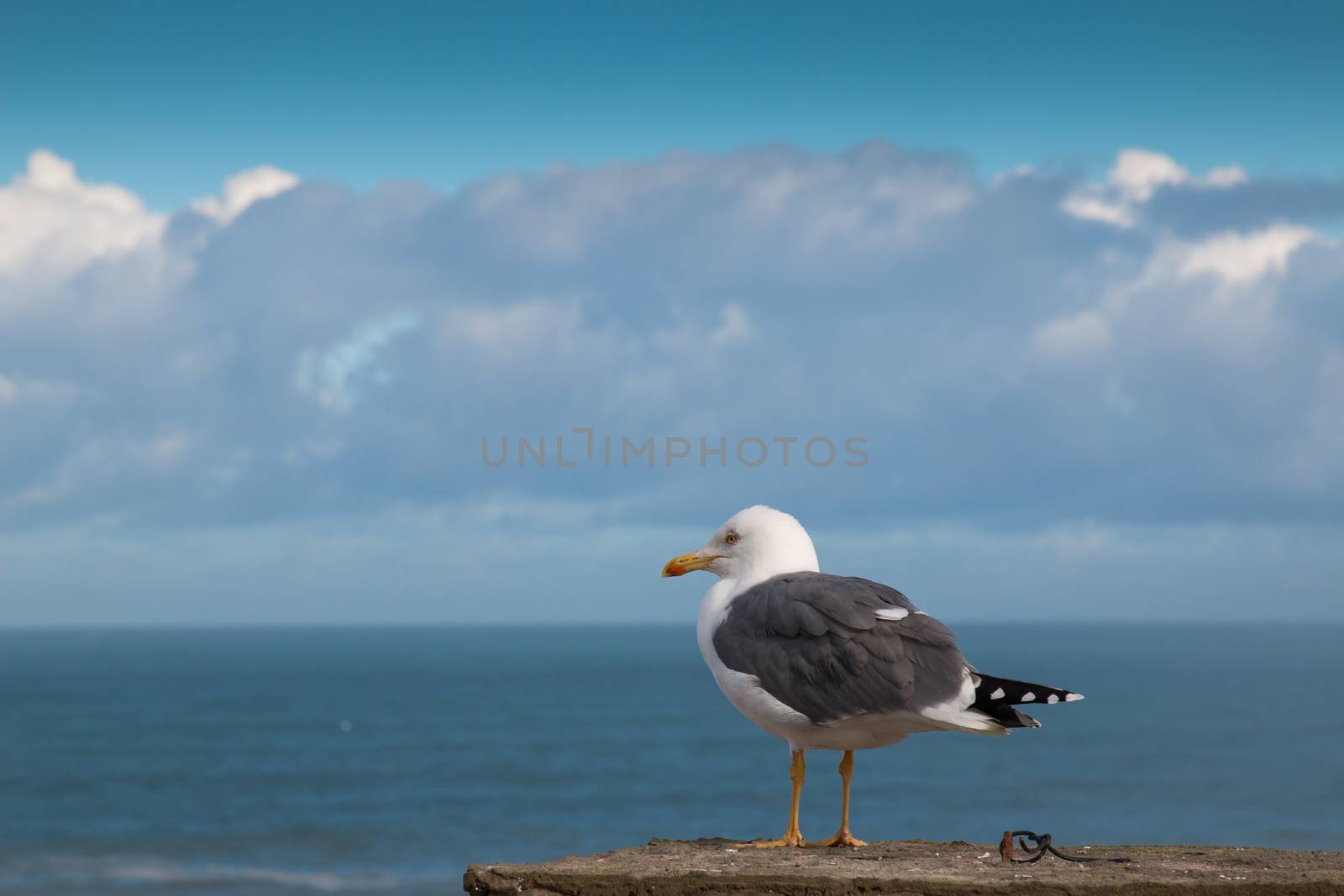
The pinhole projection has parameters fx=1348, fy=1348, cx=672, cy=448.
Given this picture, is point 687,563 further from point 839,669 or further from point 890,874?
point 890,874

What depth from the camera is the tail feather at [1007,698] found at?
773 cm

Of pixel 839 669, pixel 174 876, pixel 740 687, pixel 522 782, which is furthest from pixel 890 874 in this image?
pixel 522 782

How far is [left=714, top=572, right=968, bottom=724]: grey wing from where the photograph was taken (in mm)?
7969

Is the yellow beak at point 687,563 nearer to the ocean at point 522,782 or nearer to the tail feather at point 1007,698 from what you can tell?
the tail feather at point 1007,698

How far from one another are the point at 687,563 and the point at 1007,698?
2.41m

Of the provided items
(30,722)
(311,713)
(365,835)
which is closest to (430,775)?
(365,835)

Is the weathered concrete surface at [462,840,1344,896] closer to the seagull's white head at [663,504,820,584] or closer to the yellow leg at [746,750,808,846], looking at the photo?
the yellow leg at [746,750,808,846]

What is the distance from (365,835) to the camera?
2201 inches

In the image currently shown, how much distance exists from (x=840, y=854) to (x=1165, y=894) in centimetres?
190

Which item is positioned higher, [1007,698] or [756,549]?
[756,549]

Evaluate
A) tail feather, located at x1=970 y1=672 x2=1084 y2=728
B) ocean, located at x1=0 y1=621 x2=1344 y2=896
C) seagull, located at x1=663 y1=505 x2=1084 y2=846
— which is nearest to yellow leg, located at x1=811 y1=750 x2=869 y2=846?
seagull, located at x1=663 y1=505 x2=1084 y2=846

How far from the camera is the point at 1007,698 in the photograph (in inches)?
309

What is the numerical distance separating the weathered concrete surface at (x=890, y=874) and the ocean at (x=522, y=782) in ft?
132

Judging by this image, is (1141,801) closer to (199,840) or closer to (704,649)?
(199,840)
